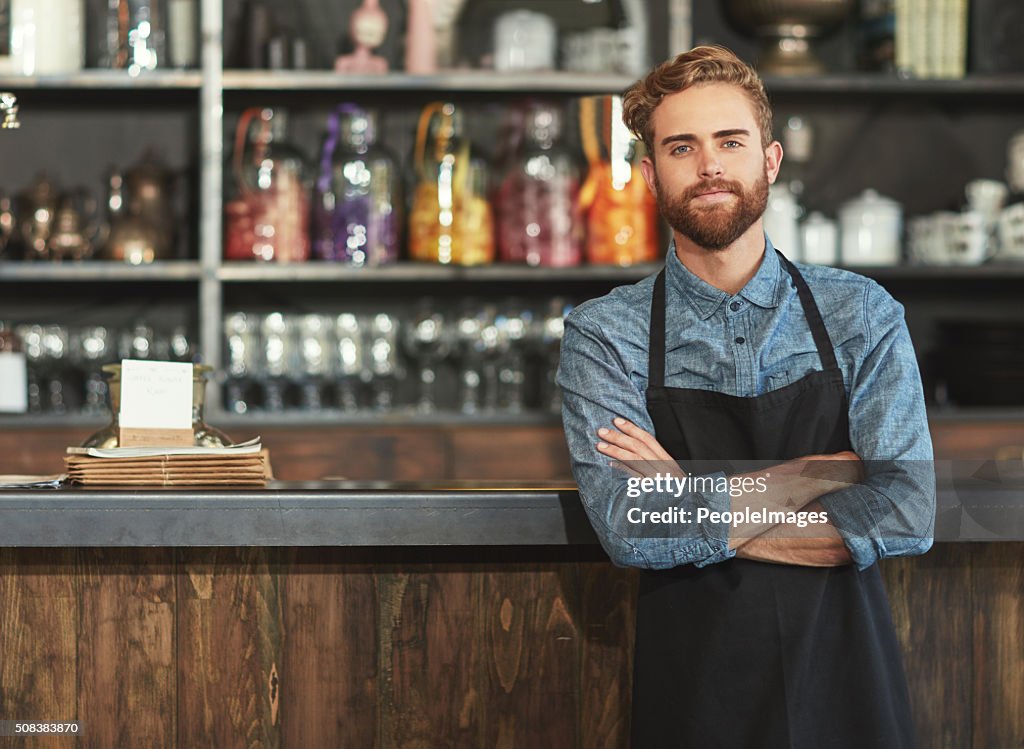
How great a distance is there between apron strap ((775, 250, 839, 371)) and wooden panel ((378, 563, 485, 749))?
0.49m

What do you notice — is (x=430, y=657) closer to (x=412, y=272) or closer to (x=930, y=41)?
(x=412, y=272)

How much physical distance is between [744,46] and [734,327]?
1.98 m

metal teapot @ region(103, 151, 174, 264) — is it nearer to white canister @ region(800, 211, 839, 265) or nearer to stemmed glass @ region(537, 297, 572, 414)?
stemmed glass @ region(537, 297, 572, 414)

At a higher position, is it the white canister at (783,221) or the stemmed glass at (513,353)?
the white canister at (783,221)

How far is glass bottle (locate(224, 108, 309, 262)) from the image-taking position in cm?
278

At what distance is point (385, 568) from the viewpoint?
145cm

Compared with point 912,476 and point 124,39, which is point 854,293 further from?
point 124,39

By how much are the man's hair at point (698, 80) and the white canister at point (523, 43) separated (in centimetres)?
151

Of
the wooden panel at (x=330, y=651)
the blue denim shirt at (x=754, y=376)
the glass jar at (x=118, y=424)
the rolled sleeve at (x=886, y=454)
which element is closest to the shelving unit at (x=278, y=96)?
the glass jar at (x=118, y=424)

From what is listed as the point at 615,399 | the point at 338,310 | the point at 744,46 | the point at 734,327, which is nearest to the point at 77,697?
the point at 615,399

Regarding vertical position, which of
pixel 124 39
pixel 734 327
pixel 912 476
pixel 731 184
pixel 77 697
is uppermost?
pixel 124 39

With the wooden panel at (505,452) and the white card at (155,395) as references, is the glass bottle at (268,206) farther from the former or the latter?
the white card at (155,395)

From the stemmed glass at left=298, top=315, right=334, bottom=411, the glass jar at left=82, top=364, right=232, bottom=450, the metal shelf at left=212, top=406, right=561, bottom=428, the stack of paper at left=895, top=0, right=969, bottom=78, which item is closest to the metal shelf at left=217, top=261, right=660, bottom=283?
the stemmed glass at left=298, top=315, right=334, bottom=411

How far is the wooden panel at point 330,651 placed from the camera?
1.44 metres
